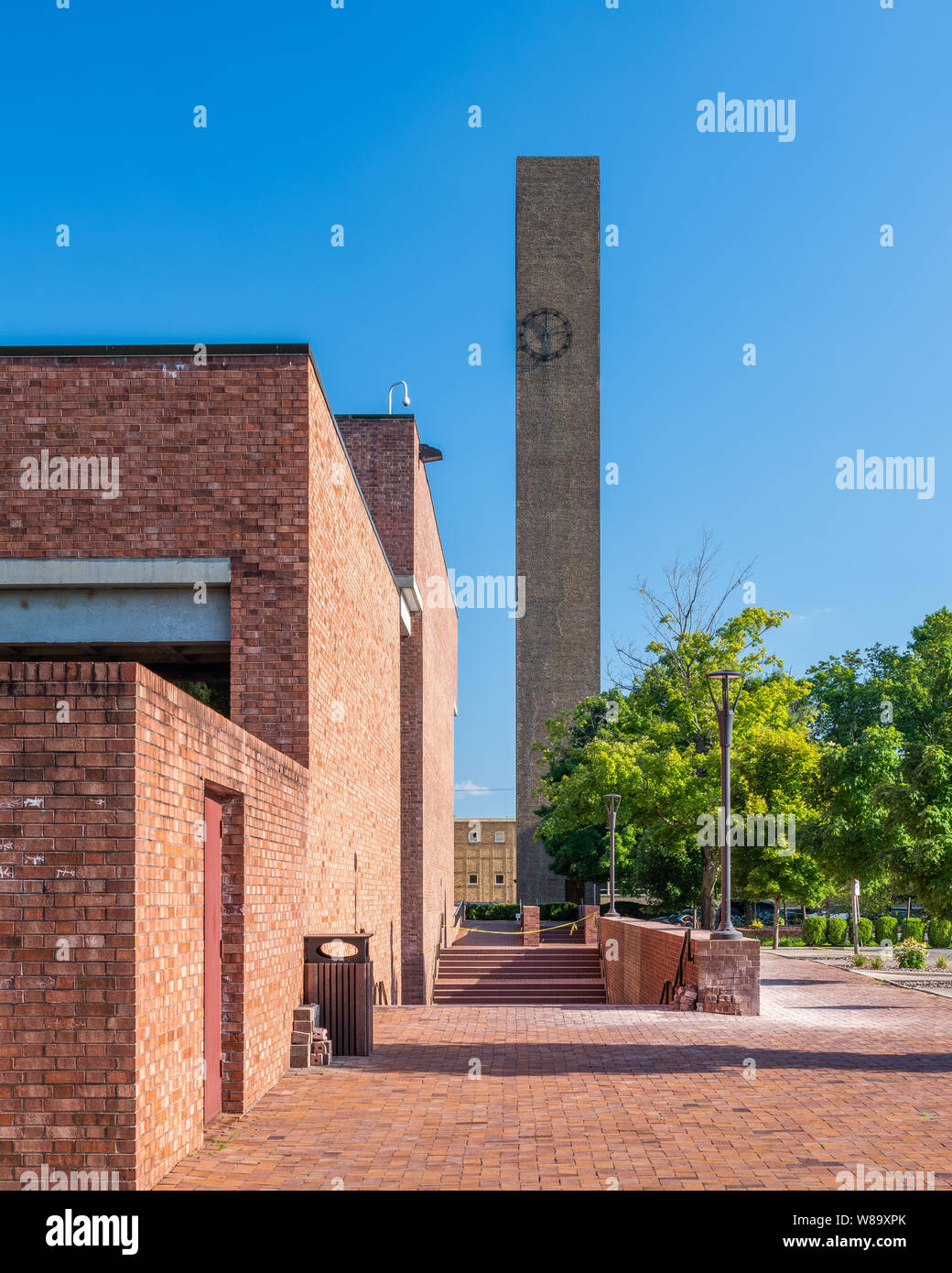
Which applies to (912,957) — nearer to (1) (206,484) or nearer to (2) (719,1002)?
(2) (719,1002)

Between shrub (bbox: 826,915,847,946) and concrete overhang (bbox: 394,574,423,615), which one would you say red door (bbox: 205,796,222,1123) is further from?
shrub (bbox: 826,915,847,946)

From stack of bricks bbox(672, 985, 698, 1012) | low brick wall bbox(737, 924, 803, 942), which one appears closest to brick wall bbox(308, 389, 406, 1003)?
stack of bricks bbox(672, 985, 698, 1012)

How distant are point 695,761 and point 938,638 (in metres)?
19.6

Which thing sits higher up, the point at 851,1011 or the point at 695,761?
the point at 695,761

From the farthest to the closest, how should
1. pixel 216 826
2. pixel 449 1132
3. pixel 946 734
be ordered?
pixel 946 734, pixel 216 826, pixel 449 1132

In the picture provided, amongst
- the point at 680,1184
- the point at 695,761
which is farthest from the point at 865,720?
the point at 680,1184

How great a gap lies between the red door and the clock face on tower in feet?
169

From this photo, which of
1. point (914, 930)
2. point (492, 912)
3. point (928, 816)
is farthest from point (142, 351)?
point (492, 912)

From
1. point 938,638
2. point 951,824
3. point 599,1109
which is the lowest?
point 599,1109

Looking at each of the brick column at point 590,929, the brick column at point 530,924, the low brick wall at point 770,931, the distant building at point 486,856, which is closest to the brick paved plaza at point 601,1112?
the brick column at point 530,924

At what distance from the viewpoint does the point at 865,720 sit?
4844 cm

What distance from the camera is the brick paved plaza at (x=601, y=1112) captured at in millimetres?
7047

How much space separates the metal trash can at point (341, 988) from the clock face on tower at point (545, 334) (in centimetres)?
4893
